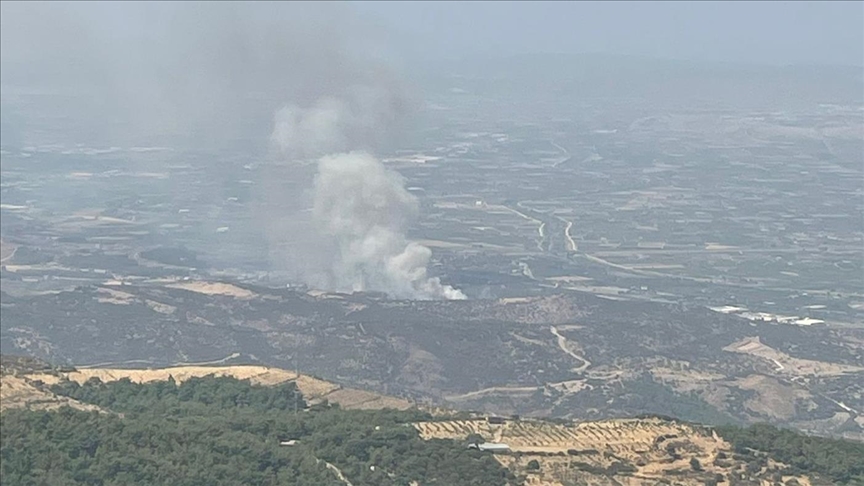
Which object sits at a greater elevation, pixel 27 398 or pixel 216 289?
pixel 27 398

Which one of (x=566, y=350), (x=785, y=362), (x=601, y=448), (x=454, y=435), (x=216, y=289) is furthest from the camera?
(x=216, y=289)

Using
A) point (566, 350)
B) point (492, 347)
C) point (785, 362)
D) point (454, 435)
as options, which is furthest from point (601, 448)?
point (492, 347)

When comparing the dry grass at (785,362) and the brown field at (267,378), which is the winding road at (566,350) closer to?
the dry grass at (785,362)

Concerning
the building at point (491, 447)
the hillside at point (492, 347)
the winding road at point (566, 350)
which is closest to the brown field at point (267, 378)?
the hillside at point (492, 347)

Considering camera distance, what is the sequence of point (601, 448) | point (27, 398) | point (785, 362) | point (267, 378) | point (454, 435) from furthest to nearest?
point (785, 362) < point (267, 378) < point (27, 398) < point (454, 435) < point (601, 448)

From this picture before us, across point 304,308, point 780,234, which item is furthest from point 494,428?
point 780,234

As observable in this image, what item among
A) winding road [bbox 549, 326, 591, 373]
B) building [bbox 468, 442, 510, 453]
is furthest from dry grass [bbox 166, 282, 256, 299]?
building [bbox 468, 442, 510, 453]

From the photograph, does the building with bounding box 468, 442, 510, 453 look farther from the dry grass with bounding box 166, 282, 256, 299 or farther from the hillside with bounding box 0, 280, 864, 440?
the dry grass with bounding box 166, 282, 256, 299

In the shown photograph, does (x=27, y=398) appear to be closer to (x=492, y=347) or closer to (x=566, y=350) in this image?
(x=492, y=347)
